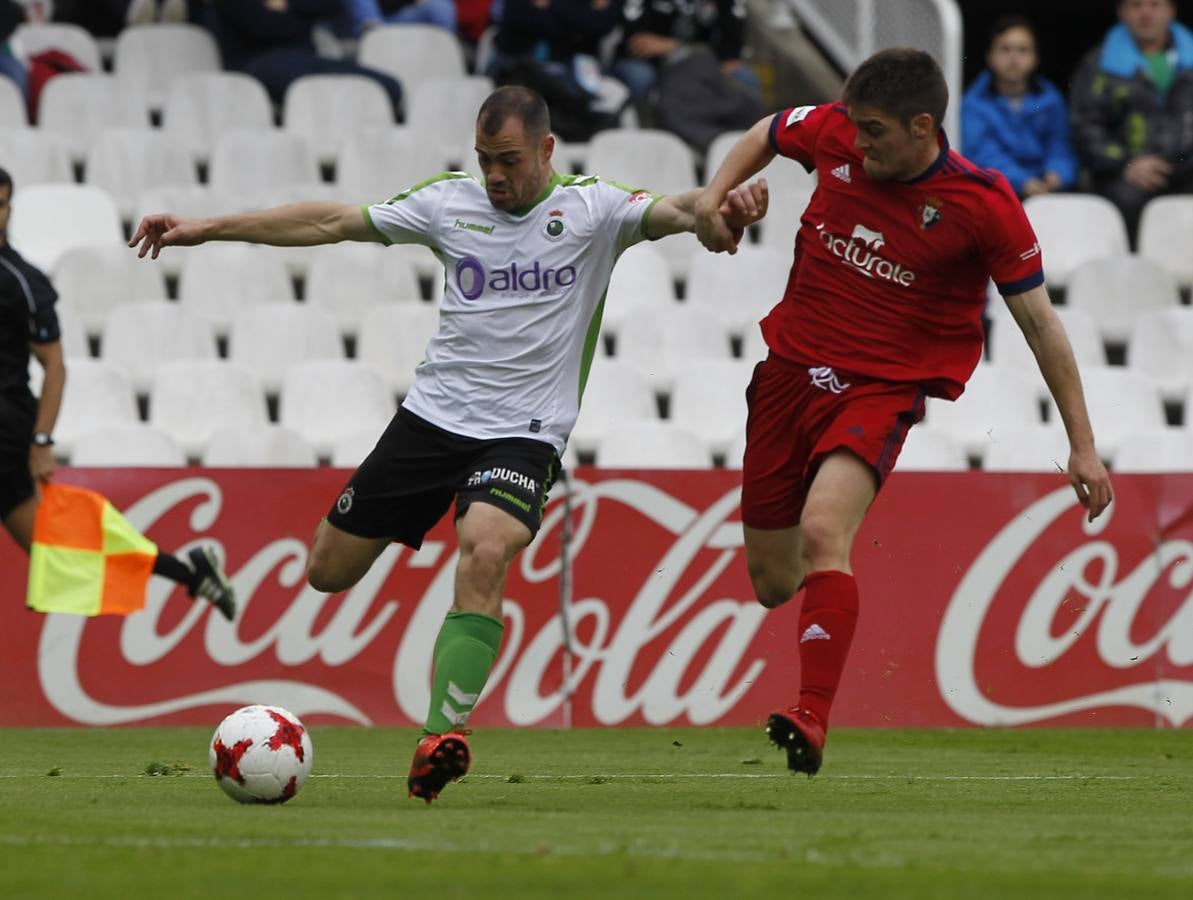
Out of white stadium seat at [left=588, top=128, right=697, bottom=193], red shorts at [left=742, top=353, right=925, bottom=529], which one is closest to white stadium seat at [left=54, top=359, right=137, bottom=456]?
white stadium seat at [left=588, top=128, right=697, bottom=193]

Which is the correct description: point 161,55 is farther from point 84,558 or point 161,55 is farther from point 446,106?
point 84,558

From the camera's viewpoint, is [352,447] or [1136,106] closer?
[352,447]

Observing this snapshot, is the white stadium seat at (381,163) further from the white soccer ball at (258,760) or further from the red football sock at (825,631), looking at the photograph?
the white soccer ball at (258,760)

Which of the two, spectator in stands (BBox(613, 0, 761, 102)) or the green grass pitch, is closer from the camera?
the green grass pitch

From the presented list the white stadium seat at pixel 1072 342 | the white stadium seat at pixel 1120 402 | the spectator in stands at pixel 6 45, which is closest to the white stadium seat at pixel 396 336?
the spectator in stands at pixel 6 45

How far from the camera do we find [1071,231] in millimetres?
13203

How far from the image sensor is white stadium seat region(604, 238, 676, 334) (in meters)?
12.1

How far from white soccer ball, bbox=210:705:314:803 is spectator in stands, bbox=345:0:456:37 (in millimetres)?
8846

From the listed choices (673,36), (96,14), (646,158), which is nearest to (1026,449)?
(646,158)

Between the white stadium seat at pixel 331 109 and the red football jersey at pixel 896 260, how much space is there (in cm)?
657

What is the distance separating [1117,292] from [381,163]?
15.1 ft

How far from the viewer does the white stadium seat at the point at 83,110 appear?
12.8 metres

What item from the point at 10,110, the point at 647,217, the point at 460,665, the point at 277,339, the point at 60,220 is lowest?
the point at 277,339

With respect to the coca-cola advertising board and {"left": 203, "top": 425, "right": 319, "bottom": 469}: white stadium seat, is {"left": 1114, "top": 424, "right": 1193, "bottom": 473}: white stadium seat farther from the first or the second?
{"left": 203, "top": 425, "right": 319, "bottom": 469}: white stadium seat
